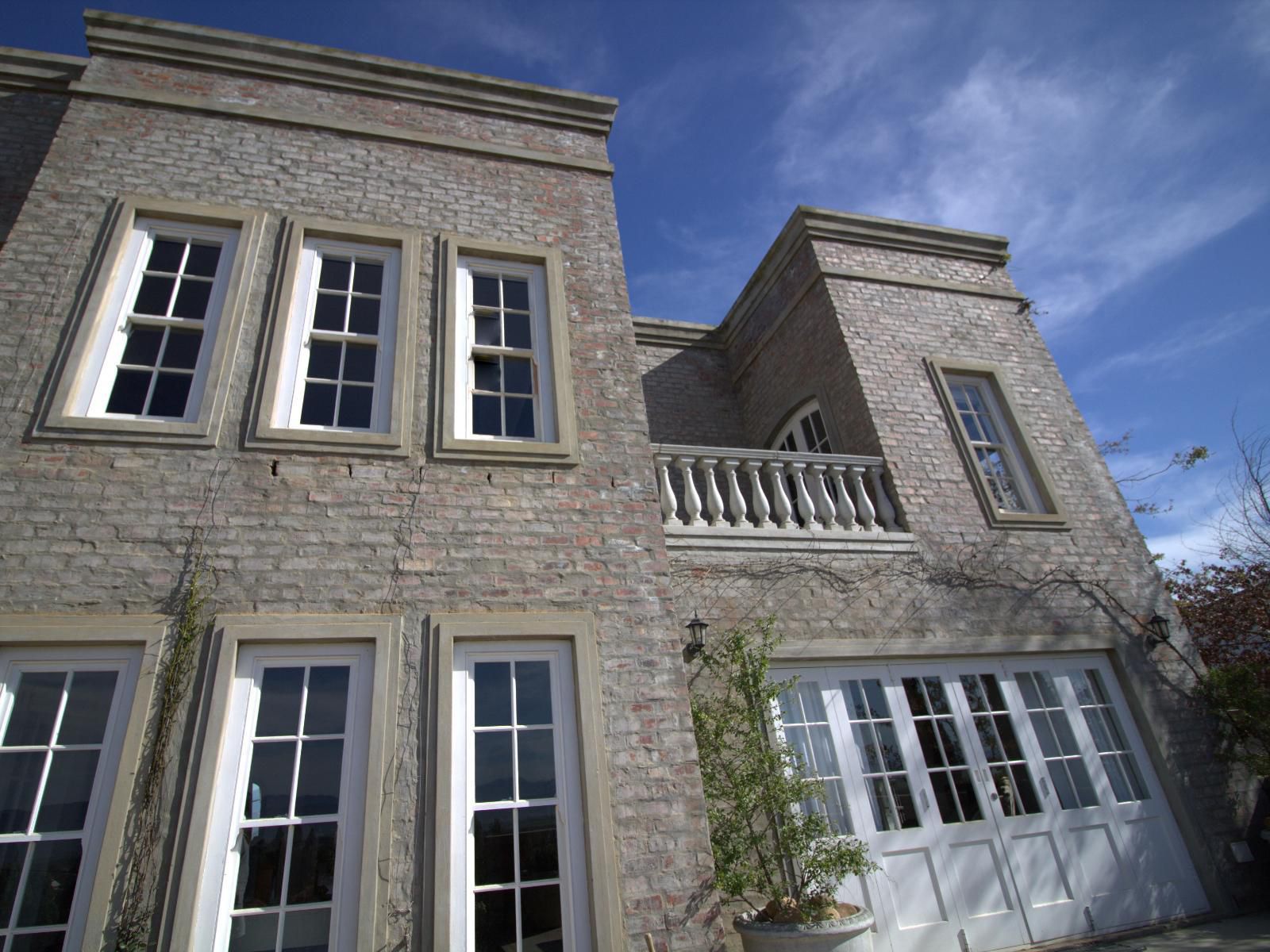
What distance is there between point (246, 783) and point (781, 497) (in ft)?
14.9

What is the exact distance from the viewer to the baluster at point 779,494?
626 centimetres

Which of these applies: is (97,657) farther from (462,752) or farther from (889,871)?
(889,871)

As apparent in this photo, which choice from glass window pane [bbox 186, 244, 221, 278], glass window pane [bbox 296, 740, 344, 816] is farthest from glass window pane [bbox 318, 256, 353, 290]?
glass window pane [bbox 296, 740, 344, 816]

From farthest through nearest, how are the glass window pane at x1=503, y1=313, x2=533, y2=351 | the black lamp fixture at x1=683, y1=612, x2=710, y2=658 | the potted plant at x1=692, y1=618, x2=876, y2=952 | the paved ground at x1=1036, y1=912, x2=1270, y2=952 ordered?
the glass window pane at x1=503, y1=313, x2=533, y2=351, the black lamp fixture at x1=683, y1=612, x2=710, y2=658, the paved ground at x1=1036, y1=912, x2=1270, y2=952, the potted plant at x1=692, y1=618, x2=876, y2=952

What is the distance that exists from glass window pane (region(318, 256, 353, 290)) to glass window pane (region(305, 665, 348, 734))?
3087 millimetres

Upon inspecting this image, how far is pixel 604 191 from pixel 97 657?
17.8ft

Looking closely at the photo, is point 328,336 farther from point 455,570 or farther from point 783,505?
point 783,505

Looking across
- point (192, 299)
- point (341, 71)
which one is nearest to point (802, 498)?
point (192, 299)

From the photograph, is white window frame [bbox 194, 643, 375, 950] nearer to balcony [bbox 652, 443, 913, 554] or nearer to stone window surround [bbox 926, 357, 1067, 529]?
balcony [bbox 652, 443, 913, 554]

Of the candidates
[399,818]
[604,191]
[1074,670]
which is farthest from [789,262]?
[399,818]

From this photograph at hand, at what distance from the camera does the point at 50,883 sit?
3355 millimetres

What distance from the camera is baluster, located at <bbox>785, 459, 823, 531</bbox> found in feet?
20.7

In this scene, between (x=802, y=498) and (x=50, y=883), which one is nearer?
(x=50, y=883)

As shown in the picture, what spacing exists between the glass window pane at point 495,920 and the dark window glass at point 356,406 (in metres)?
3.12
